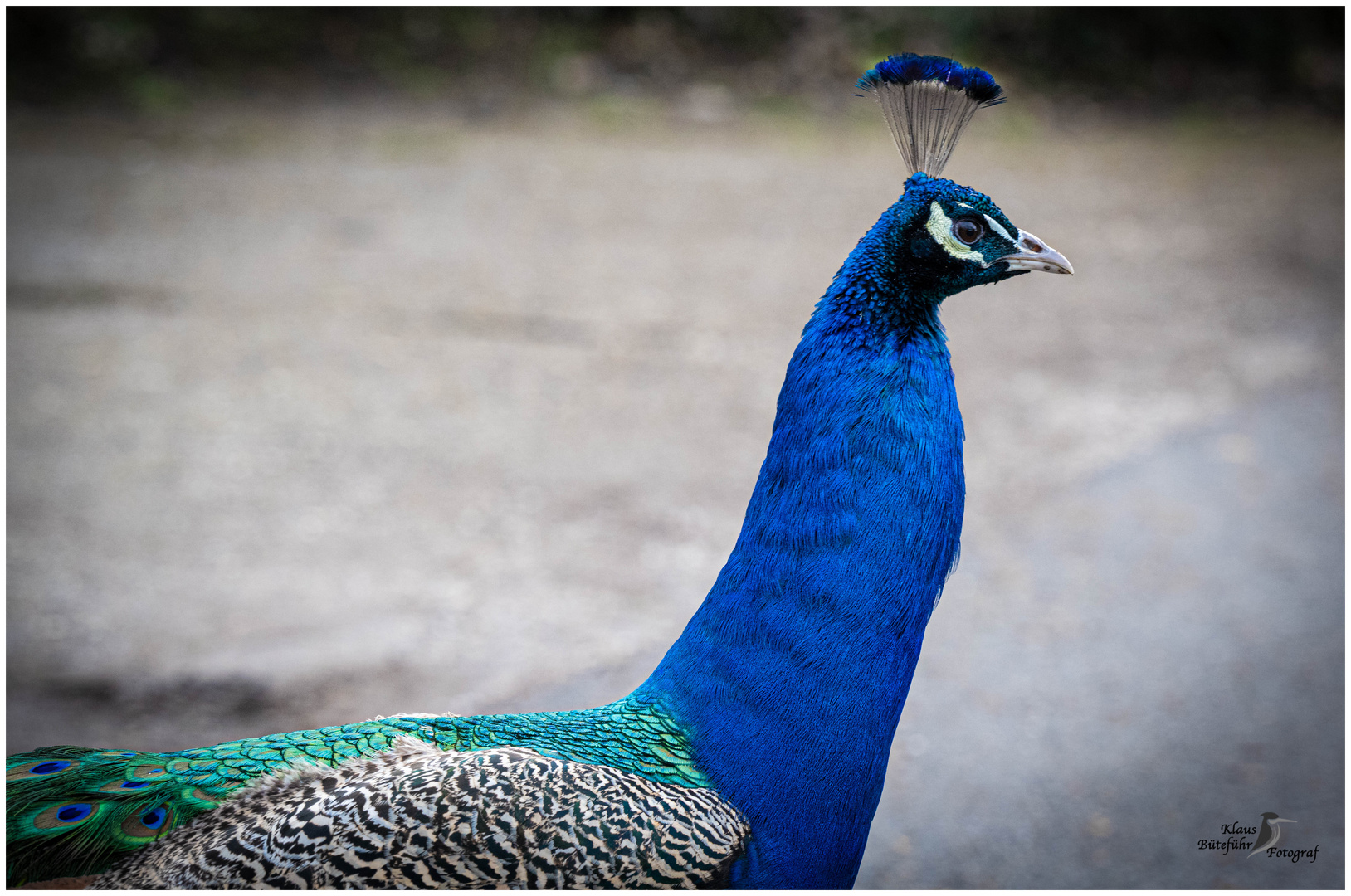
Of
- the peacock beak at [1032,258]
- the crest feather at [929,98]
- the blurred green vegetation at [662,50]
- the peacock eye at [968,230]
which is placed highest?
the blurred green vegetation at [662,50]

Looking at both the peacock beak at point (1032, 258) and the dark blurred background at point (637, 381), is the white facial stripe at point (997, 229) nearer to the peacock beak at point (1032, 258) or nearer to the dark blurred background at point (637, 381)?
the peacock beak at point (1032, 258)

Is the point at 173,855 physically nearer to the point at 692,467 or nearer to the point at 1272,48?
the point at 692,467

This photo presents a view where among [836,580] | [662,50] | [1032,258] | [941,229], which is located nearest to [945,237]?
[941,229]

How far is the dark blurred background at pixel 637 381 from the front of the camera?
2.83m

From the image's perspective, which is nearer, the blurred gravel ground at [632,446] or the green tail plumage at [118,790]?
the green tail plumage at [118,790]

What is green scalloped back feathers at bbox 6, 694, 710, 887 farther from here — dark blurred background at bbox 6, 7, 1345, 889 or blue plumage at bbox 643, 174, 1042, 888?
dark blurred background at bbox 6, 7, 1345, 889

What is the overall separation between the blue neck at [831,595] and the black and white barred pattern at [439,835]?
0.14m

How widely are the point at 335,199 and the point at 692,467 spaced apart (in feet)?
11.8

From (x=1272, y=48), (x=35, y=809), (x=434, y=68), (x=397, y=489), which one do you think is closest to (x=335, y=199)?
(x=434, y=68)

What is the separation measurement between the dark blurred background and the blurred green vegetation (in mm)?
37

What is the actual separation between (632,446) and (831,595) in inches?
107

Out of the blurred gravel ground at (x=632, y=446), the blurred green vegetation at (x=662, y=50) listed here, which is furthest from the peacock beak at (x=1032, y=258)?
the blurred green vegetation at (x=662, y=50)

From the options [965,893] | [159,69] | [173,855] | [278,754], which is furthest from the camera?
[159,69]

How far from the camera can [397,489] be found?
3.96m
